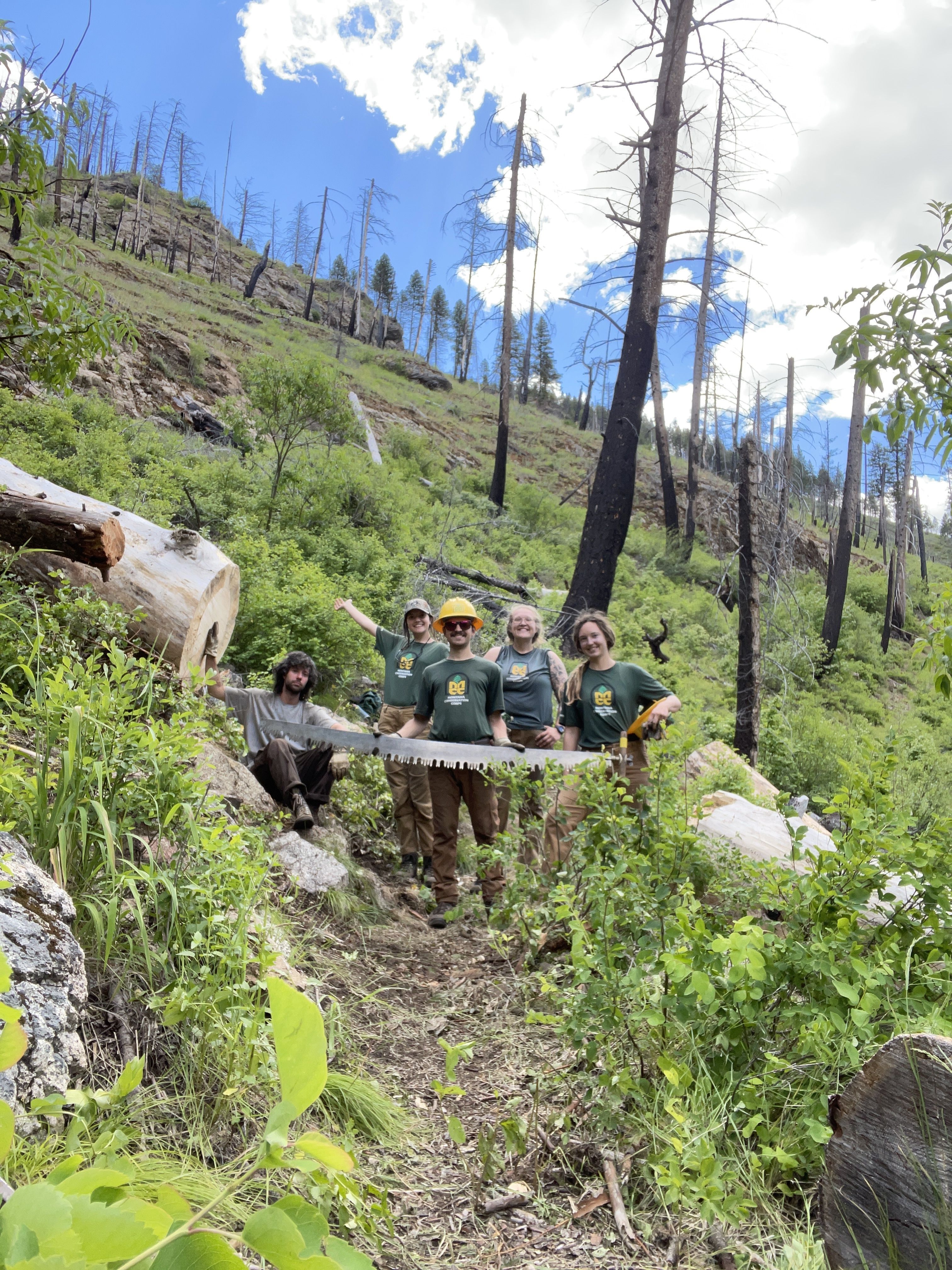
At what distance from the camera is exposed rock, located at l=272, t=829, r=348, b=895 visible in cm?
472

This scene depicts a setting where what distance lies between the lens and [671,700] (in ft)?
16.4

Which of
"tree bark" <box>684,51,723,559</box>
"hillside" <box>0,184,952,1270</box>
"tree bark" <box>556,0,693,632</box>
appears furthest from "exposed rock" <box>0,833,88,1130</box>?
"tree bark" <box>684,51,723,559</box>

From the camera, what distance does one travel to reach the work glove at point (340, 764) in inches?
268

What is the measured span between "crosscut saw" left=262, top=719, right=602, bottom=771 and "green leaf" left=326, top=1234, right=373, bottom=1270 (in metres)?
4.52

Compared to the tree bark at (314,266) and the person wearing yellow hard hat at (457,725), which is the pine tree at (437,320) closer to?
the tree bark at (314,266)

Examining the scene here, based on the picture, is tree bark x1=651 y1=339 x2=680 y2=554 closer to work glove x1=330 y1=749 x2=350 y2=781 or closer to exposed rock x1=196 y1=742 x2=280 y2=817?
work glove x1=330 y1=749 x2=350 y2=781

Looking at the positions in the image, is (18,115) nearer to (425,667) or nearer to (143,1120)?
(425,667)

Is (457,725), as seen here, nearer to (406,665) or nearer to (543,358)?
(406,665)

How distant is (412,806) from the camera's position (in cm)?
657

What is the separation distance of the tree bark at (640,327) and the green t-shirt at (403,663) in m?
3.07

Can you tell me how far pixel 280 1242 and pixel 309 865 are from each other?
4.68 meters

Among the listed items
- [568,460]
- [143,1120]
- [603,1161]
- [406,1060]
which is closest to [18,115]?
[143,1120]

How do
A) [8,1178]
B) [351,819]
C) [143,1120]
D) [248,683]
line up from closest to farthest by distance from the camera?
[8,1178] < [143,1120] < [351,819] < [248,683]

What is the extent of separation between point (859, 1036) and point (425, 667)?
14.7 ft
